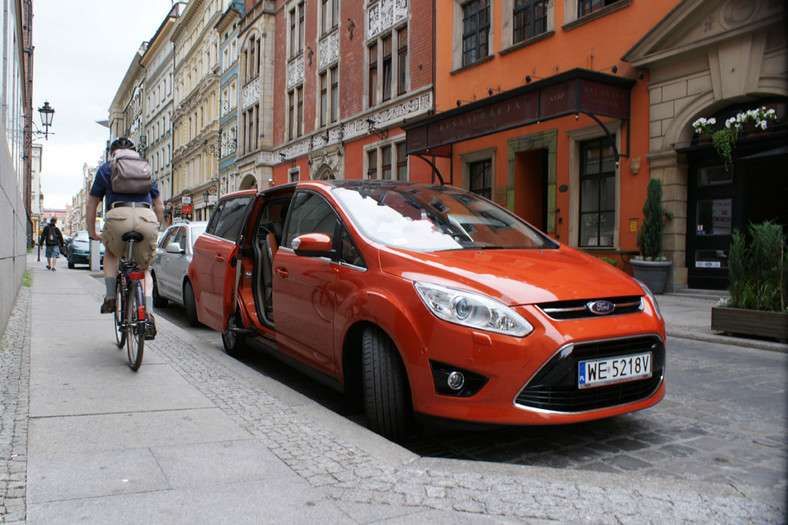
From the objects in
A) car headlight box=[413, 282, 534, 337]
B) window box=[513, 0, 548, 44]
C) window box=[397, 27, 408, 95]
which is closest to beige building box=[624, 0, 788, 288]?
window box=[513, 0, 548, 44]

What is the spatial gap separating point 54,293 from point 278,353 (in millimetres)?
8085

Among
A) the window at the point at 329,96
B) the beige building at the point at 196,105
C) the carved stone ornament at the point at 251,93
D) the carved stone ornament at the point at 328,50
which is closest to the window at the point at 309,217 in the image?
the window at the point at 329,96

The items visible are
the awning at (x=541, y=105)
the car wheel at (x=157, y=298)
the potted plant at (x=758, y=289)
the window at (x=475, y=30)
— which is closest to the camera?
the potted plant at (x=758, y=289)

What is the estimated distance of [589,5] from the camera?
15.4m

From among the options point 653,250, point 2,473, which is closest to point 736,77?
point 653,250

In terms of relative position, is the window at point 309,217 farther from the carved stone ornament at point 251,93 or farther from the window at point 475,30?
the carved stone ornament at point 251,93

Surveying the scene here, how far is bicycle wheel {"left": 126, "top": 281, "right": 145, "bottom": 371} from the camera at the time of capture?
16.3ft

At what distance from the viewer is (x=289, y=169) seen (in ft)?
109

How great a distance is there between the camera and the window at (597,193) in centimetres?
1491

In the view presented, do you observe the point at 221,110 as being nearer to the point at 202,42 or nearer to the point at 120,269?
the point at 202,42

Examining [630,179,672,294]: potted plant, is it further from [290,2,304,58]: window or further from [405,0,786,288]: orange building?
[290,2,304,58]: window

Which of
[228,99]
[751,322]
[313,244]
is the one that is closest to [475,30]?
[751,322]

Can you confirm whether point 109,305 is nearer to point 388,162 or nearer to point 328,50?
point 388,162

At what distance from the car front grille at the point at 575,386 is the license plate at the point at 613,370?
0.03 meters
